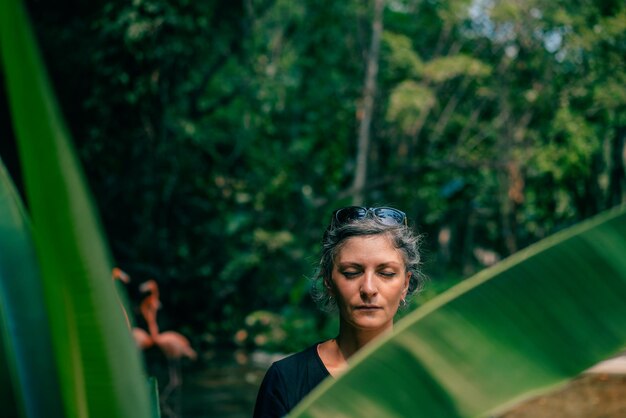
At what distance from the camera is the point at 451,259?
16.5 metres

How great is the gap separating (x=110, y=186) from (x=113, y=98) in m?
1.35

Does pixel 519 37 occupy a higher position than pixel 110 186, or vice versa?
pixel 519 37

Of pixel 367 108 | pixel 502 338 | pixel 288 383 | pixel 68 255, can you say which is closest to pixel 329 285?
pixel 288 383

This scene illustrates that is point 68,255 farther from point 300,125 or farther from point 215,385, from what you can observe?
point 300,125

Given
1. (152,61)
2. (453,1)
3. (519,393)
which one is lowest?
(519,393)

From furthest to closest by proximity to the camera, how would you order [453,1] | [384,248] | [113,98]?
[453,1]
[113,98]
[384,248]

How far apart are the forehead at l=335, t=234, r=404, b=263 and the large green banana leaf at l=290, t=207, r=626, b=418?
1.82ft

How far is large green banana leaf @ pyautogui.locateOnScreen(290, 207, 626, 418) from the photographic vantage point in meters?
0.90

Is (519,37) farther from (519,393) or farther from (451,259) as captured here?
(519,393)

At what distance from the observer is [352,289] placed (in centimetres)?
144

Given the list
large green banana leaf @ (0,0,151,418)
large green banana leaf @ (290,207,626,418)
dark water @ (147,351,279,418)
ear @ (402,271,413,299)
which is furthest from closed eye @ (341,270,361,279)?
dark water @ (147,351,279,418)

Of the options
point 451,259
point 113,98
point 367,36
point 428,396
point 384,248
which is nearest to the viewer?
point 428,396

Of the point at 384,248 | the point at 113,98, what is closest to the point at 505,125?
the point at 113,98

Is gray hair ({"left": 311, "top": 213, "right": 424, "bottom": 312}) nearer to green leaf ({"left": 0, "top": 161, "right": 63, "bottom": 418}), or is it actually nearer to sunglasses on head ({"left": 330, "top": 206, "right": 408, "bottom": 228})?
sunglasses on head ({"left": 330, "top": 206, "right": 408, "bottom": 228})
